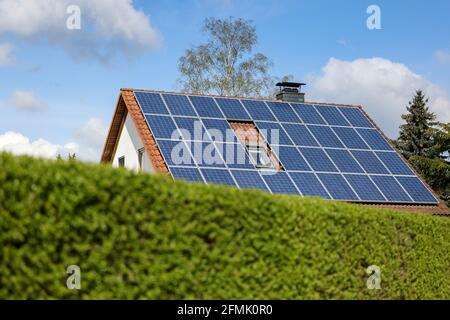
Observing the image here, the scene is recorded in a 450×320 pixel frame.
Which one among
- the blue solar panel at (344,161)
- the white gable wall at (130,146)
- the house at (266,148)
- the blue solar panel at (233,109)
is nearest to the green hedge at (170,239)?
the house at (266,148)

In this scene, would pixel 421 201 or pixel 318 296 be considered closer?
pixel 318 296

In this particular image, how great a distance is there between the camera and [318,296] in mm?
10781

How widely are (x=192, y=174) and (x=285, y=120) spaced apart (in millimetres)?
6642

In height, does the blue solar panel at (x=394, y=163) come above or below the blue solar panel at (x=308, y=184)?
above

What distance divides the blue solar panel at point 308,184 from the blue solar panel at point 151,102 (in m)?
5.34

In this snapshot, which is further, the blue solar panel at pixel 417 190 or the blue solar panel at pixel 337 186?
the blue solar panel at pixel 417 190

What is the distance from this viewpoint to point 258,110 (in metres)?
24.4

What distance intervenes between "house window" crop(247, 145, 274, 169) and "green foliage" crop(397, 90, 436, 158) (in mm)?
28325

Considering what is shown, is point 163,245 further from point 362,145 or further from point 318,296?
point 362,145

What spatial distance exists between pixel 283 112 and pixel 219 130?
4090 mm

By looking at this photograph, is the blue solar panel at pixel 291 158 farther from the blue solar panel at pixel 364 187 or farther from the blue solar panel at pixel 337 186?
the blue solar panel at pixel 364 187

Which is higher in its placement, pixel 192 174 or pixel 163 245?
pixel 192 174

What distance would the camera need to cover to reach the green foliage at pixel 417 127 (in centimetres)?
4741
